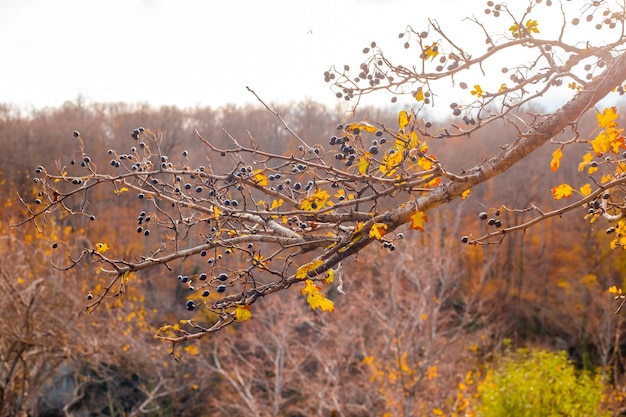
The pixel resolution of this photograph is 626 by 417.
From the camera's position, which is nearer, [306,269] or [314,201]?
[306,269]

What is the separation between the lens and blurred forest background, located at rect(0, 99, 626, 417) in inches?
371

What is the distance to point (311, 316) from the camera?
15711 millimetres

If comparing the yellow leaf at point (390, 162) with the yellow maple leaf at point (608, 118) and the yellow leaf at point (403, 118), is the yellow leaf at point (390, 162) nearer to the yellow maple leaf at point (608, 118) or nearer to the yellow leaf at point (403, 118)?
the yellow leaf at point (403, 118)

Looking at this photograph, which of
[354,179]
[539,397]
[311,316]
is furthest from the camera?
[311,316]

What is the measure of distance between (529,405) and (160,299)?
1369 cm

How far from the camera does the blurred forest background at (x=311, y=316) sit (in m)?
9.42

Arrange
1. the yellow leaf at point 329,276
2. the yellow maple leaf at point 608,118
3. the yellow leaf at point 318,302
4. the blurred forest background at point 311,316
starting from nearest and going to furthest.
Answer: the yellow leaf at point 318,302, the yellow leaf at point 329,276, the yellow maple leaf at point 608,118, the blurred forest background at point 311,316

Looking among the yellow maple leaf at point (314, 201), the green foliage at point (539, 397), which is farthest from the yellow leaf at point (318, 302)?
the green foliage at point (539, 397)

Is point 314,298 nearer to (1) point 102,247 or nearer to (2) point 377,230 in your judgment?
(2) point 377,230

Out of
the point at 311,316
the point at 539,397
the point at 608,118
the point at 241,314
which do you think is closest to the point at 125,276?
the point at 241,314

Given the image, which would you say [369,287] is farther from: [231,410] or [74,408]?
[74,408]

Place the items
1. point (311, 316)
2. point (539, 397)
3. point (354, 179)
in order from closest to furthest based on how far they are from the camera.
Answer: point (354, 179), point (539, 397), point (311, 316)

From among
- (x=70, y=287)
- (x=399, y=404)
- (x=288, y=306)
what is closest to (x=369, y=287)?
(x=288, y=306)

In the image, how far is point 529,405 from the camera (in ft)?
23.9
